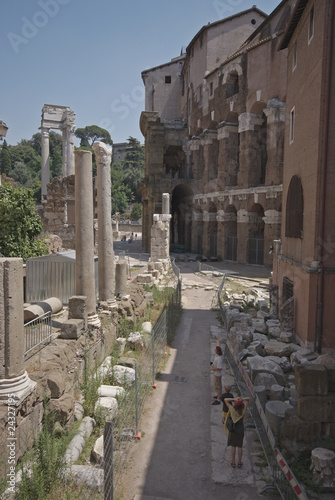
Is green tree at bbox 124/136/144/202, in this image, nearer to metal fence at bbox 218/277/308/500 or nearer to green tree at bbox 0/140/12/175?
green tree at bbox 0/140/12/175

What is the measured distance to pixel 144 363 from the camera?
378 inches

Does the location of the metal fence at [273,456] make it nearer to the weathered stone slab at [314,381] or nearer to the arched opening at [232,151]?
the weathered stone slab at [314,381]

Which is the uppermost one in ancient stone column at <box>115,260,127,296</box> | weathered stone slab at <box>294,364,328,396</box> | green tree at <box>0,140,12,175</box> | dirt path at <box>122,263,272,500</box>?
green tree at <box>0,140,12,175</box>

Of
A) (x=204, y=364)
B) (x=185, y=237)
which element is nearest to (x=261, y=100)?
→ (x=185, y=237)

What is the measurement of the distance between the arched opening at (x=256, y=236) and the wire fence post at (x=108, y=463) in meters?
24.1

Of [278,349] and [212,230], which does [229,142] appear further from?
[278,349]

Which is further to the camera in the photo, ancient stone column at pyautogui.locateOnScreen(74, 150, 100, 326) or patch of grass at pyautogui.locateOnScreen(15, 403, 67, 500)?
ancient stone column at pyautogui.locateOnScreen(74, 150, 100, 326)

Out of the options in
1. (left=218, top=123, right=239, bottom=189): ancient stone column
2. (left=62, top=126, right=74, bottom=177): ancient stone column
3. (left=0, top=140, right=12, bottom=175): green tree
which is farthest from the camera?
(left=0, top=140, right=12, bottom=175): green tree

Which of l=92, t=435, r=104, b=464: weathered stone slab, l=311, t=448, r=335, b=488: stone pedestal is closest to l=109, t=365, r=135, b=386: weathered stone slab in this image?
l=92, t=435, r=104, b=464: weathered stone slab

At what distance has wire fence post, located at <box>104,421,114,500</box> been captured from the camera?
4.73 metres

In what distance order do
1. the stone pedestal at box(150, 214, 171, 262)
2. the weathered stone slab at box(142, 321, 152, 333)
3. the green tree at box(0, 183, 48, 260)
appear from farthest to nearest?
the stone pedestal at box(150, 214, 171, 262) < the green tree at box(0, 183, 48, 260) < the weathered stone slab at box(142, 321, 152, 333)

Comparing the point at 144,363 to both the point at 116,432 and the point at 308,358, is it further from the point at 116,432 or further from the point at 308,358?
the point at 308,358

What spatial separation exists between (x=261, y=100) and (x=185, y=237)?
16415mm

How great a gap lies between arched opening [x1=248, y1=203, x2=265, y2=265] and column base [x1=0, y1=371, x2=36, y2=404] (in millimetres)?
23951
